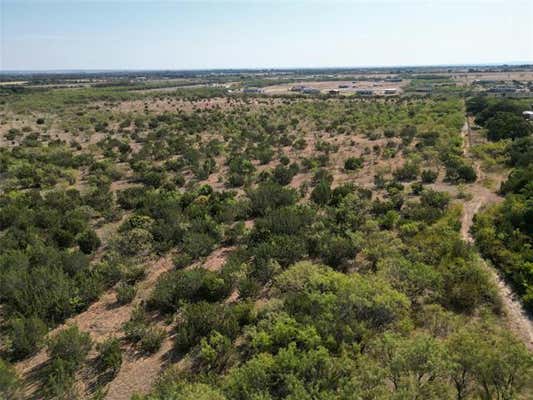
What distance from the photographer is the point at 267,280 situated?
16844mm

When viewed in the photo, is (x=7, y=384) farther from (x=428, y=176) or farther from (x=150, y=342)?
(x=428, y=176)

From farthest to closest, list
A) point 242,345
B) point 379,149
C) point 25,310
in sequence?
point 379,149, point 25,310, point 242,345

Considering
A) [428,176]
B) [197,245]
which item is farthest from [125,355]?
[428,176]

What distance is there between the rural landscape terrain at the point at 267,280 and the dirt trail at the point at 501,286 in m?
0.09

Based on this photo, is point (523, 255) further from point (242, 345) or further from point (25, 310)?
point (25, 310)

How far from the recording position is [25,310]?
1435 cm

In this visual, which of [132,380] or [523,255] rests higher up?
[523,255]

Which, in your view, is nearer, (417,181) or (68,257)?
(68,257)

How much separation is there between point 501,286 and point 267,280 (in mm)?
10647

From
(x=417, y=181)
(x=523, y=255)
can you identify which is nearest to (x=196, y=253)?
(x=523, y=255)

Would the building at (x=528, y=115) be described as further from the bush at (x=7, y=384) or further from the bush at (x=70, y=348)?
the bush at (x=7, y=384)

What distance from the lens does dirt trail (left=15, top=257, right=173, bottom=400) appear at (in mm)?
11516

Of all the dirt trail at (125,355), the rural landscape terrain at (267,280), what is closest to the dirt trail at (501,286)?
the rural landscape terrain at (267,280)

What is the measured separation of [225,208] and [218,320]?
36.4 feet
